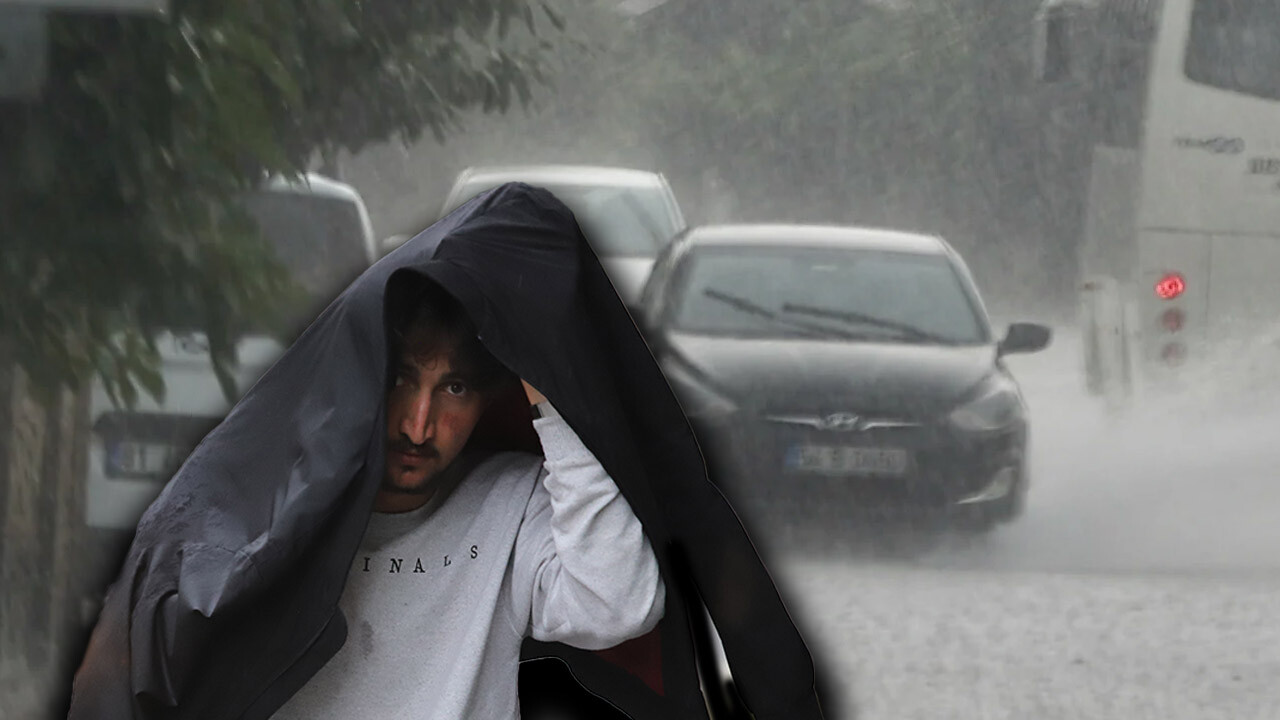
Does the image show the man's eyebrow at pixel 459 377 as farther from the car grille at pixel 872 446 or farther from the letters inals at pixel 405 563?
the car grille at pixel 872 446

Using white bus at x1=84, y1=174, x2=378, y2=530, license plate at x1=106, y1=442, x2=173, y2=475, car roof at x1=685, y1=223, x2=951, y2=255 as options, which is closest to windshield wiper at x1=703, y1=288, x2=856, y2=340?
car roof at x1=685, y1=223, x2=951, y2=255

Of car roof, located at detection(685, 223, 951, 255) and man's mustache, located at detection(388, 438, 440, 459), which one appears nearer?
man's mustache, located at detection(388, 438, 440, 459)

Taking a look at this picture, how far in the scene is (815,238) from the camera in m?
9.47

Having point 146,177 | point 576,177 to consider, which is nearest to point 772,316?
point 576,177

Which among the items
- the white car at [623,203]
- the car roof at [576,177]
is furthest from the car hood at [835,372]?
the car roof at [576,177]

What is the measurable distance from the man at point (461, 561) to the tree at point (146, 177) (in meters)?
2.44

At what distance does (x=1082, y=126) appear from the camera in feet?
90.2

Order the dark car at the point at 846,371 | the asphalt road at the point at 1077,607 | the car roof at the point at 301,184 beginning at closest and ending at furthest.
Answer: the car roof at the point at 301,184 → the asphalt road at the point at 1077,607 → the dark car at the point at 846,371

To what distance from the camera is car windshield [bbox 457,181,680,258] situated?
10469 mm

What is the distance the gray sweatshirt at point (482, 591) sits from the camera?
217cm

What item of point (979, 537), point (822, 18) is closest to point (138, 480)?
point (979, 537)

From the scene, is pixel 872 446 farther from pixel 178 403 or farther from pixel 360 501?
pixel 360 501

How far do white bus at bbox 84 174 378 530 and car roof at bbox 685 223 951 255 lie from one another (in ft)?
9.37

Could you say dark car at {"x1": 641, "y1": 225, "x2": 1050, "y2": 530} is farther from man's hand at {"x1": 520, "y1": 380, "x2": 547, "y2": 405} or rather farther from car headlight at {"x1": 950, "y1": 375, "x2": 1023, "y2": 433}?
man's hand at {"x1": 520, "y1": 380, "x2": 547, "y2": 405}
